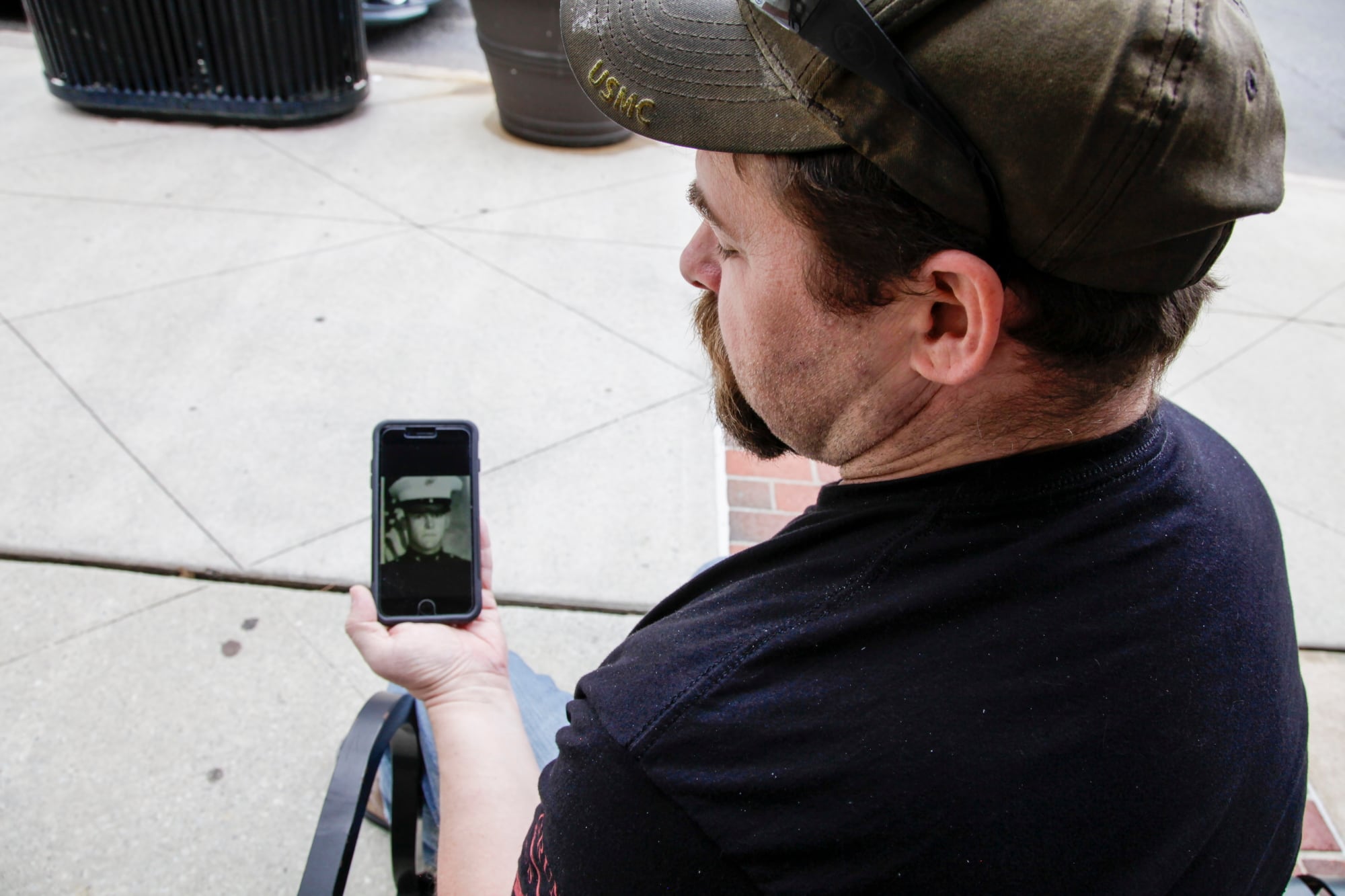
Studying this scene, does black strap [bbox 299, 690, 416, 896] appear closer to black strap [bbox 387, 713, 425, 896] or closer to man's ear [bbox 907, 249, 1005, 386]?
black strap [bbox 387, 713, 425, 896]

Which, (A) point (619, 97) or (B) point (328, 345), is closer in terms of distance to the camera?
(A) point (619, 97)

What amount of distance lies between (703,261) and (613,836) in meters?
0.70

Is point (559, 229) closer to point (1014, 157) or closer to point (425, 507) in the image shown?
point (425, 507)

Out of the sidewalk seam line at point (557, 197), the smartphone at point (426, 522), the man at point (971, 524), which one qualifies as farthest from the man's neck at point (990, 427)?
the sidewalk seam line at point (557, 197)

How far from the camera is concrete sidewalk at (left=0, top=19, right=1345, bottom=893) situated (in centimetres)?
214

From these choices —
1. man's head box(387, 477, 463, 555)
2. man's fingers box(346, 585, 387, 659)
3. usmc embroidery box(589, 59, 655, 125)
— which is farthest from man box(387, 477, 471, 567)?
usmc embroidery box(589, 59, 655, 125)

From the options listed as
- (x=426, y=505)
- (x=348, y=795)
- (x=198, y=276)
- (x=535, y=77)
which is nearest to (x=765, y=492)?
(x=426, y=505)

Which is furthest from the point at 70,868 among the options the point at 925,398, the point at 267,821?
the point at 925,398

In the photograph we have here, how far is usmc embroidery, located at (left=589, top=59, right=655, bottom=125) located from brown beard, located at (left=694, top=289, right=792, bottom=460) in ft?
0.93

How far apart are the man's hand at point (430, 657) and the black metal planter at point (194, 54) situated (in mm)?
4603

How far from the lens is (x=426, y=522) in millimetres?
1802

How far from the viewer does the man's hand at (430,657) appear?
1582 millimetres

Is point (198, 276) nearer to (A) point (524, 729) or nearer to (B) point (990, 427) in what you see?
(A) point (524, 729)

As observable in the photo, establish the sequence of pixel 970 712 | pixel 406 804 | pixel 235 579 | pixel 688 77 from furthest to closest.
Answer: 1. pixel 235 579
2. pixel 406 804
3. pixel 688 77
4. pixel 970 712
